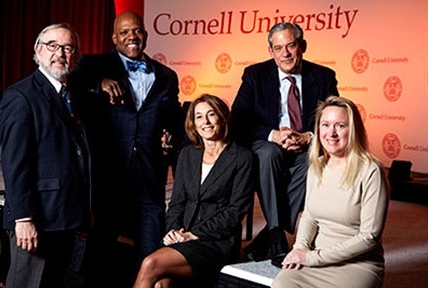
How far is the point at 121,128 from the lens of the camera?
315 centimetres

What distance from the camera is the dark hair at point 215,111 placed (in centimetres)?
298

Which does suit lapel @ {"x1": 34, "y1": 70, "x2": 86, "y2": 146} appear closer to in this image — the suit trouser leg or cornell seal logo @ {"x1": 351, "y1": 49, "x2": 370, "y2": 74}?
the suit trouser leg

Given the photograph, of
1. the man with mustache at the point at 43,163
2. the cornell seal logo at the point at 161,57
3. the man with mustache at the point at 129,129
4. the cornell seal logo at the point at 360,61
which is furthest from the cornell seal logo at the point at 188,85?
the man with mustache at the point at 43,163

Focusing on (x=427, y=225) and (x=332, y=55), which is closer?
(x=427, y=225)

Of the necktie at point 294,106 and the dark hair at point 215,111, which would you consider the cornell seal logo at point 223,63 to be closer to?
the necktie at point 294,106

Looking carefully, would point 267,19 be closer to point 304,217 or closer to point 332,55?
point 332,55

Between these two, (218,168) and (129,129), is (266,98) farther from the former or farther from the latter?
(129,129)

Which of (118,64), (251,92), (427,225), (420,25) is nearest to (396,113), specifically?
(420,25)

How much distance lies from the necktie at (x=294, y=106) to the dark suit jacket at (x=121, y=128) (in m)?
0.58

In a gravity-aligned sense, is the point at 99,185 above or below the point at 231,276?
above

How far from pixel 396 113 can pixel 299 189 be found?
155 inches

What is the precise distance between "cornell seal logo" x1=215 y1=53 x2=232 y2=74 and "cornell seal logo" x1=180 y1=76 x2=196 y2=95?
44 cm

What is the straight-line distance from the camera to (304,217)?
8.62ft

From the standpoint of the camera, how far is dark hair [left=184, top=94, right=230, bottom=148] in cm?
298
